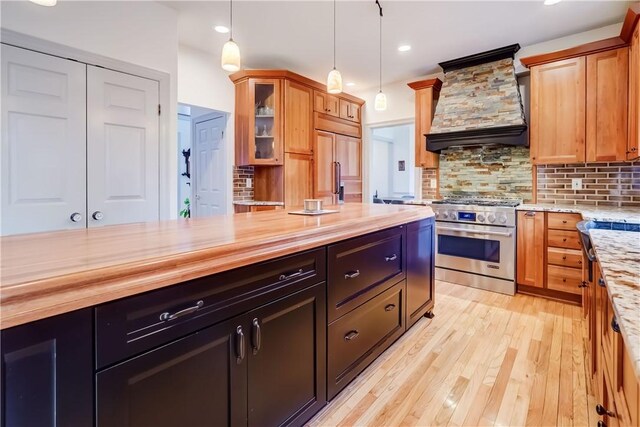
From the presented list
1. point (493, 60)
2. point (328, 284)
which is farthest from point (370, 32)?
point (328, 284)

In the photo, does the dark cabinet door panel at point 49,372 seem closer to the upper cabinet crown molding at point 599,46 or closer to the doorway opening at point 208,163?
the doorway opening at point 208,163

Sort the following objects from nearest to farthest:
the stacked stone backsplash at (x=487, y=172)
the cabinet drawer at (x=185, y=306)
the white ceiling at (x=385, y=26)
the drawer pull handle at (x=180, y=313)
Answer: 1. the cabinet drawer at (x=185, y=306)
2. the drawer pull handle at (x=180, y=313)
3. the white ceiling at (x=385, y=26)
4. the stacked stone backsplash at (x=487, y=172)

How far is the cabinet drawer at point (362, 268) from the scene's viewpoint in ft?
5.20

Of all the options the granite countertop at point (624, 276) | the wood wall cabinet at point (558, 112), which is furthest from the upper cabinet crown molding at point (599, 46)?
the granite countertop at point (624, 276)

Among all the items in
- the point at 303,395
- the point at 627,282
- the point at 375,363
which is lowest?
the point at 375,363

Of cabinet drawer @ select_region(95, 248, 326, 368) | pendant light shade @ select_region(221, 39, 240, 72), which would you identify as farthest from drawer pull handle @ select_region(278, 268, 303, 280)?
pendant light shade @ select_region(221, 39, 240, 72)

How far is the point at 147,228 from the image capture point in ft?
4.83

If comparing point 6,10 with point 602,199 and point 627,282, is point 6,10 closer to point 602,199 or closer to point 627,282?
point 627,282

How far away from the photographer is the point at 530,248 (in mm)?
3225

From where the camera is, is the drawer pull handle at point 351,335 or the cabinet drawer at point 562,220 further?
the cabinet drawer at point 562,220

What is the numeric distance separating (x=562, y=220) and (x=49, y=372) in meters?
3.70

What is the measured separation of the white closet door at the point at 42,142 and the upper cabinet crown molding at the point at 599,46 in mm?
4235

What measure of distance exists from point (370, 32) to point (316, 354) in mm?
3226

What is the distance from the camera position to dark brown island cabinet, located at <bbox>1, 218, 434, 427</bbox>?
725 mm
